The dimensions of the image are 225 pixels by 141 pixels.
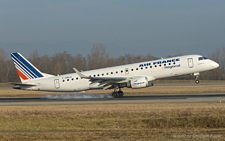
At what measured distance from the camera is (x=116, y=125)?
24.6 m

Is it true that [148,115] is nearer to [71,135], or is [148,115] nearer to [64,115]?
[64,115]

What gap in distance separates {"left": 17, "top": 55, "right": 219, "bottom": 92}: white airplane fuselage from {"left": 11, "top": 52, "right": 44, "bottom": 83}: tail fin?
691 millimetres

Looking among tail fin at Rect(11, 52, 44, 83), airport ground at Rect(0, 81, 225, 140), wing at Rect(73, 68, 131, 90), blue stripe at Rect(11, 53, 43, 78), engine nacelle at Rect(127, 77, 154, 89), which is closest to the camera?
airport ground at Rect(0, 81, 225, 140)

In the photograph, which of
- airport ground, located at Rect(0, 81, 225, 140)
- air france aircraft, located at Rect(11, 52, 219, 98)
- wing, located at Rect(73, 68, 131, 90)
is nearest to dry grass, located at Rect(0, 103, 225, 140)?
airport ground, located at Rect(0, 81, 225, 140)

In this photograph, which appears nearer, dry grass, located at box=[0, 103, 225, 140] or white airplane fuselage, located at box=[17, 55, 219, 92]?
dry grass, located at box=[0, 103, 225, 140]

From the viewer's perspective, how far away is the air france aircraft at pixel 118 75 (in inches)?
1736

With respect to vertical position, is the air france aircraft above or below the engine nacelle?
above

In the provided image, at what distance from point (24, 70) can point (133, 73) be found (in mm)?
12802

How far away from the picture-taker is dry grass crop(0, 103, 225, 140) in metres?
19.2

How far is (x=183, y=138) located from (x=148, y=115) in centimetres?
1027

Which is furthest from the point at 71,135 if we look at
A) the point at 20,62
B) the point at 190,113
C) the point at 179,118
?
the point at 20,62

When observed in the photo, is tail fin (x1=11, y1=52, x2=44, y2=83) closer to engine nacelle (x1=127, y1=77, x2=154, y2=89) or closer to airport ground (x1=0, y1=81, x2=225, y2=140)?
engine nacelle (x1=127, y1=77, x2=154, y2=89)

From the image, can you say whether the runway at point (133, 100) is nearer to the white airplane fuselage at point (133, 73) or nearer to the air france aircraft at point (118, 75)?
the air france aircraft at point (118, 75)

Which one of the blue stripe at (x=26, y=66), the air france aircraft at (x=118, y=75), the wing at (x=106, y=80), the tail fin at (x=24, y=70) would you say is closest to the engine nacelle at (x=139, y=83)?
the air france aircraft at (x=118, y=75)
